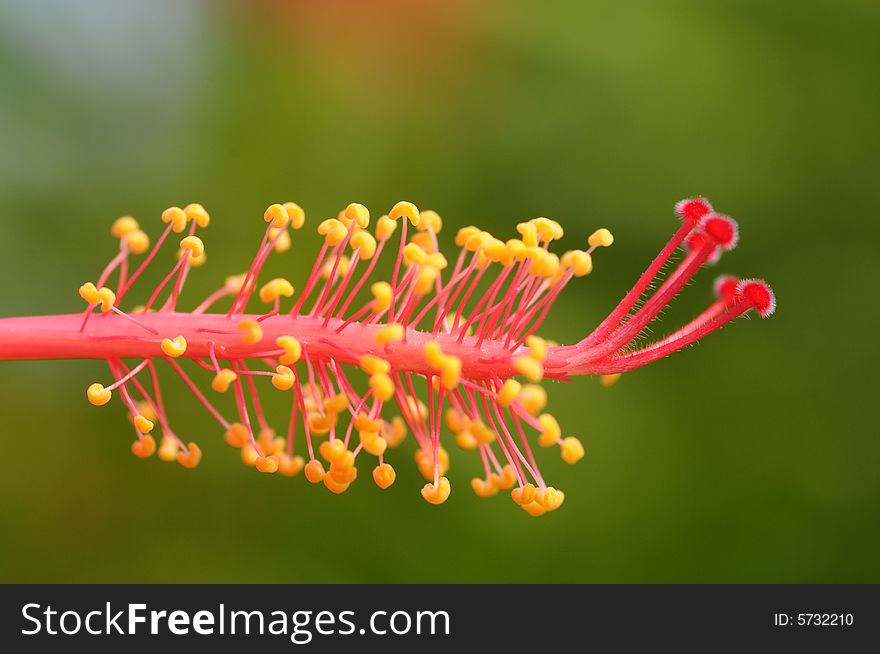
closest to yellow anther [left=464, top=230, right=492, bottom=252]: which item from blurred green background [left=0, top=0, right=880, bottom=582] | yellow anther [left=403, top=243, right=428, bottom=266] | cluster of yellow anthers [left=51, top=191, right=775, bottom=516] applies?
cluster of yellow anthers [left=51, top=191, right=775, bottom=516]

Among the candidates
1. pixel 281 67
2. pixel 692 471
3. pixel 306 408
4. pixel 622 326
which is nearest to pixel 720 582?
pixel 692 471

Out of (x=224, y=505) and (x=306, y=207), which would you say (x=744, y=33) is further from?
(x=224, y=505)

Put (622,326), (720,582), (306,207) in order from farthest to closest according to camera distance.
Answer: (306,207) → (720,582) → (622,326)

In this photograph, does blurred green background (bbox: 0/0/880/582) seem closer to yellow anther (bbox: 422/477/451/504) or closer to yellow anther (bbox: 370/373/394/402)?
yellow anther (bbox: 422/477/451/504)

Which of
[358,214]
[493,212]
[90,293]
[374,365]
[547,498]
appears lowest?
[547,498]

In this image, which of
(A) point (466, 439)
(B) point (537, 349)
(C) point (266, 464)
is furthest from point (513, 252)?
(C) point (266, 464)

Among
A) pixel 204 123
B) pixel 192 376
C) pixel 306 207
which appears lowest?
pixel 192 376

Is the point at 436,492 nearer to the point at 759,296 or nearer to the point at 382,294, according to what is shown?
the point at 382,294
